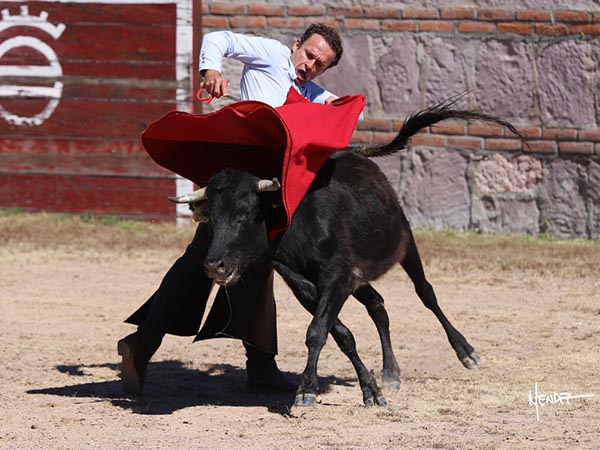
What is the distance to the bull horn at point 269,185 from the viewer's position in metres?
5.14

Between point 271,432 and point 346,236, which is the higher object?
point 346,236

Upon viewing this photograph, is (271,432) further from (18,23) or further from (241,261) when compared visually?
(18,23)

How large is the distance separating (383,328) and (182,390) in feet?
3.33

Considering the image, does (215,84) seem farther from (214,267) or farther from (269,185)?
(214,267)

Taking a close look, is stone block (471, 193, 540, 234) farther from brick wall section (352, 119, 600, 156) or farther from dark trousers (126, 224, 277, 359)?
dark trousers (126, 224, 277, 359)

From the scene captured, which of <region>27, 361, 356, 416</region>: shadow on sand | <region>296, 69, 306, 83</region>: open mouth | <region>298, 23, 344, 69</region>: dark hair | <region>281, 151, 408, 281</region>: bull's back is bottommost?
<region>27, 361, 356, 416</region>: shadow on sand

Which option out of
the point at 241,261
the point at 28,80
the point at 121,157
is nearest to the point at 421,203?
the point at 121,157

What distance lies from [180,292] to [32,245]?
15.2ft

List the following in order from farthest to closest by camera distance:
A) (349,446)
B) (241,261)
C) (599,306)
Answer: (599,306), (241,261), (349,446)

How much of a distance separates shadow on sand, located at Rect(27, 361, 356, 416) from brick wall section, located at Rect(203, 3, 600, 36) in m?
5.00

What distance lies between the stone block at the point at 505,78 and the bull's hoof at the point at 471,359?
4589 millimetres

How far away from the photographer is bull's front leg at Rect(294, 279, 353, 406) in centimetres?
524

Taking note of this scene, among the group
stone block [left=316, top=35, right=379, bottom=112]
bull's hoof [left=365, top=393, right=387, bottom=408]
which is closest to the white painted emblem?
stone block [left=316, top=35, right=379, bottom=112]

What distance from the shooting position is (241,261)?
17.1 feet
